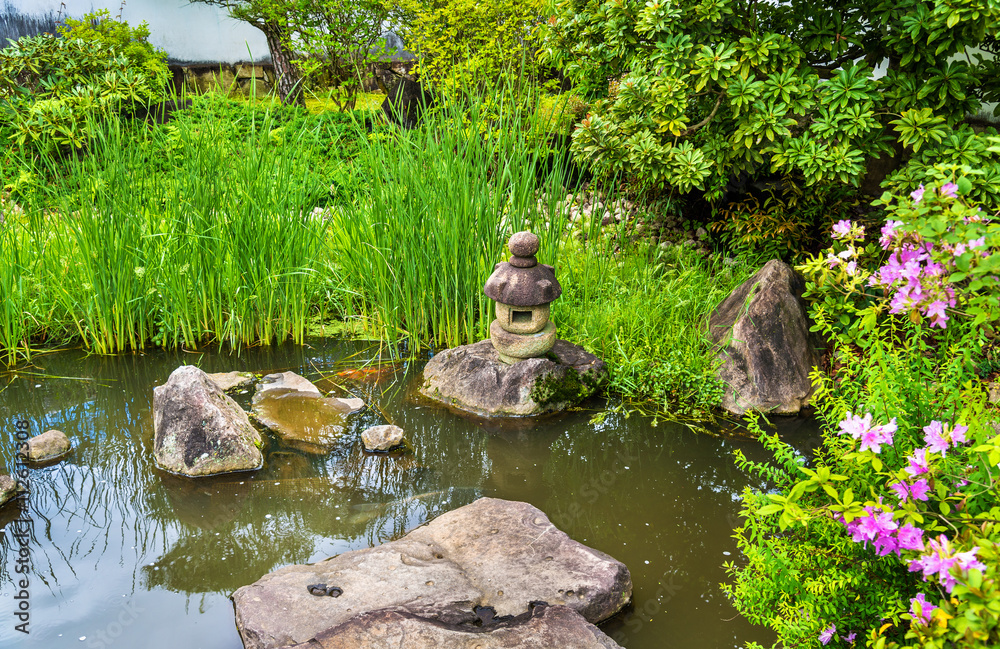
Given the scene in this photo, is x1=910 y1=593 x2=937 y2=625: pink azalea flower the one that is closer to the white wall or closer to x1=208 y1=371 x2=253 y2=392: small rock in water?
x1=208 y1=371 x2=253 y2=392: small rock in water

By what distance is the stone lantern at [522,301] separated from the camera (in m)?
3.70

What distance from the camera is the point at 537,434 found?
11.8 feet

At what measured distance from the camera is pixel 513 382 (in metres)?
3.78

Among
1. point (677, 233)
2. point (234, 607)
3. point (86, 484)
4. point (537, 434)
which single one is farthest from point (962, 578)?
point (677, 233)

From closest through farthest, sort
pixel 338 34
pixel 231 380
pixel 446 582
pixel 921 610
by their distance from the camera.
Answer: pixel 921 610 < pixel 446 582 < pixel 231 380 < pixel 338 34

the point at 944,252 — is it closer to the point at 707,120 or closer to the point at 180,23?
the point at 707,120

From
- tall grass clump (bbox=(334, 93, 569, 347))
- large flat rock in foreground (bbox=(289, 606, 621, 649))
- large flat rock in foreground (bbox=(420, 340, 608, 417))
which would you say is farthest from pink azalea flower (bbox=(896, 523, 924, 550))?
tall grass clump (bbox=(334, 93, 569, 347))

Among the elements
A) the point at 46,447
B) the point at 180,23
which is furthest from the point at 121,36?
the point at 46,447

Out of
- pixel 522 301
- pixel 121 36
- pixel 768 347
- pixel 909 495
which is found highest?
pixel 121 36

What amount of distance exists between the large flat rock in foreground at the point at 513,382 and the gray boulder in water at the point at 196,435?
Answer: 114cm

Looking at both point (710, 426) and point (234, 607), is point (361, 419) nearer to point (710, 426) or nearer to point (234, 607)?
point (234, 607)

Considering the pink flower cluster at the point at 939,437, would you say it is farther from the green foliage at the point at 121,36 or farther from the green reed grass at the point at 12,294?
the green foliage at the point at 121,36

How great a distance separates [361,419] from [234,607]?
1418 millimetres

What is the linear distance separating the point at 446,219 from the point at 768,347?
2.03m
